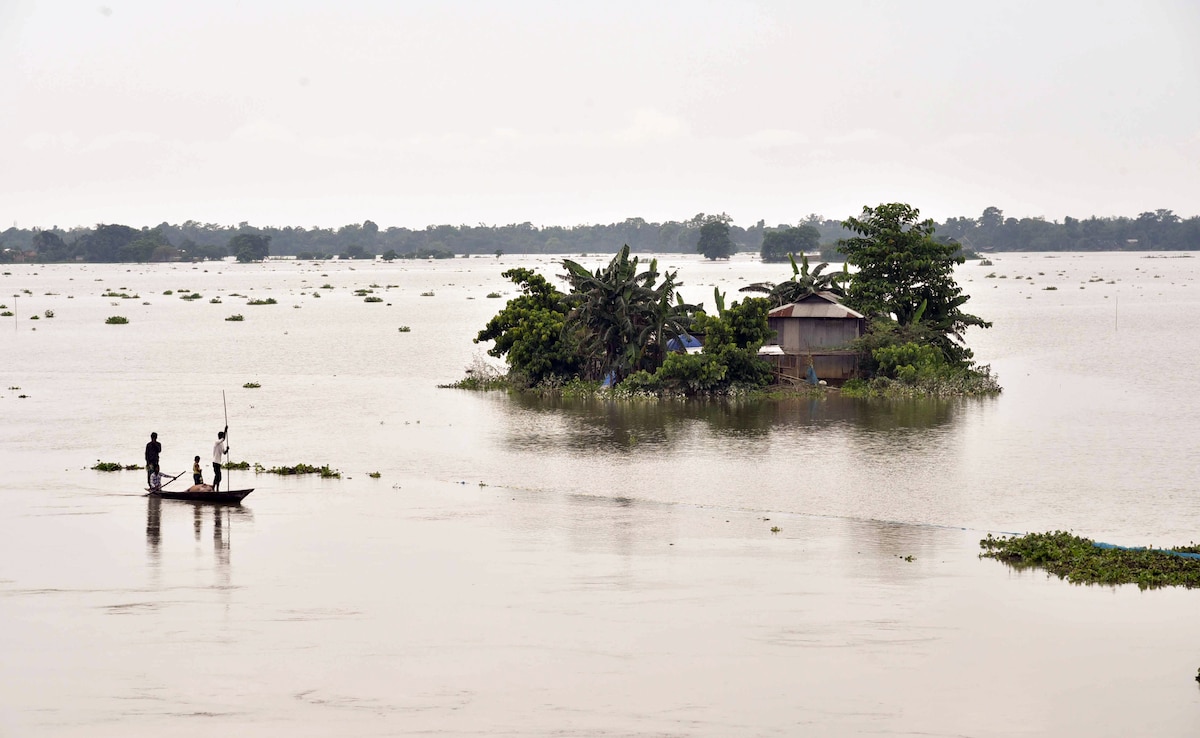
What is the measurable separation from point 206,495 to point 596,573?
1063cm

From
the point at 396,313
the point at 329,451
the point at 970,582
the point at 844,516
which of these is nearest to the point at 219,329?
the point at 396,313

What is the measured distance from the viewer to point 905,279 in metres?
52.4

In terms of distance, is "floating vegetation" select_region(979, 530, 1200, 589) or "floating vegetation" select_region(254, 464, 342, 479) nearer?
"floating vegetation" select_region(979, 530, 1200, 589)

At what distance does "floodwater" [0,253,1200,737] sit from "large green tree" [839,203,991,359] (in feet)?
16.8

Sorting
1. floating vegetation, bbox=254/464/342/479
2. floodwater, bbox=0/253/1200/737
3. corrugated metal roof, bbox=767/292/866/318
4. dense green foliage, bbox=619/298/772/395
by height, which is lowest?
floodwater, bbox=0/253/1200/737

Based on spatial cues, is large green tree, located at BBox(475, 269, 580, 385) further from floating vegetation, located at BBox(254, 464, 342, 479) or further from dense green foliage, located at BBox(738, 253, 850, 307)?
floating vegetation, located at BBox(254, 464, 342, 479)

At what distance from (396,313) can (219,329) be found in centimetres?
2398

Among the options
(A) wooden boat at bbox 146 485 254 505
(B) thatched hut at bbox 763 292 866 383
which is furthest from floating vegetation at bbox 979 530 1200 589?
(B) thatched hut at bbox 763 292 866 383

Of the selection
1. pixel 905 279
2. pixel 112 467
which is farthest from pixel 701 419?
pixel 112 467

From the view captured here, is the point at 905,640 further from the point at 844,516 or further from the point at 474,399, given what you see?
the point at 474,399

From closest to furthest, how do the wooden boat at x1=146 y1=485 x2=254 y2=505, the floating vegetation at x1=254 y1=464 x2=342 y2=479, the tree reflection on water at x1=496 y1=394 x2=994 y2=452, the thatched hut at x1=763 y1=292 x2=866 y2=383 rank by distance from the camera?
the wooden boat at x1=146 y1=485 x2=254 y2=505 < the floating vegetation at x1=254 y1=464 x2=342 y2=479 < the tree reflection on water at x1=496 y1=394 x2=994 y2=452 < the thatched hut at x1=763 y1=292 x2=866 y2=383

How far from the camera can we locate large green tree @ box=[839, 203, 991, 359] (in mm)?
51938

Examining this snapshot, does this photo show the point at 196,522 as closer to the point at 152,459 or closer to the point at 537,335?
the point at 152,459

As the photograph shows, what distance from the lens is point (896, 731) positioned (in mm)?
14859
